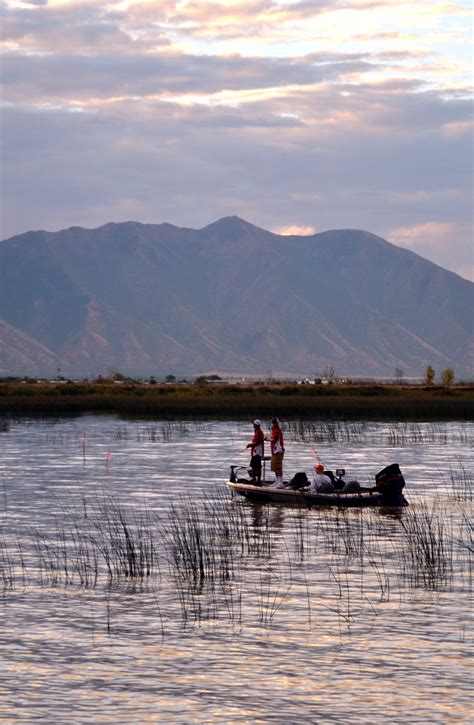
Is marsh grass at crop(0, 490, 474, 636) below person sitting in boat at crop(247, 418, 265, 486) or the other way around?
below

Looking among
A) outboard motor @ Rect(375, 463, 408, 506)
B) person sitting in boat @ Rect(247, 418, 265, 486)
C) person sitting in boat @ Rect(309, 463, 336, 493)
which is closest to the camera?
outboard motor @ Rect(375, 463, 408, 506)

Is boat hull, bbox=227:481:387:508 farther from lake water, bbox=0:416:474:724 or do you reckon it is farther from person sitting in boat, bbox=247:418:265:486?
person sitting in boat, bbox=247:418:265:486

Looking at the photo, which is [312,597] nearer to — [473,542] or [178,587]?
[178,587]

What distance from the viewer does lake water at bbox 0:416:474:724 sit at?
1333 centimetres

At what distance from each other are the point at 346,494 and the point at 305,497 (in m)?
1.09

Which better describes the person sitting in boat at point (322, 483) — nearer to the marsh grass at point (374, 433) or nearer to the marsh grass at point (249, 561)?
the marsh grass at point (249, 561)

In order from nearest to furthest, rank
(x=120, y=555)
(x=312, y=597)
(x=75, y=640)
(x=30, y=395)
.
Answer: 1. (x=75, y=640)
2. (x=312, y=597)
3. (x=120, y=555)
4. (x=30, y=395)

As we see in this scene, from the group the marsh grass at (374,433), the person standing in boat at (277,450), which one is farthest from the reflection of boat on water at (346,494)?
the marsh grass at (374,433)

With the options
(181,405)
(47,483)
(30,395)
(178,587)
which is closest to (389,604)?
(178,587)

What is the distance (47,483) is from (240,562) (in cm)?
1509

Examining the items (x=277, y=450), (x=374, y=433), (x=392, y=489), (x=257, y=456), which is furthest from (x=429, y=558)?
(x=374, y=433)

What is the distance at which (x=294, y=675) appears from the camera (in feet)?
46.8

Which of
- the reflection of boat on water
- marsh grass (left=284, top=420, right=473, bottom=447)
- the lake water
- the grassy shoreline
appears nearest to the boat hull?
the reflection of boat on water

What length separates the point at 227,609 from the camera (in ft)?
57.9
